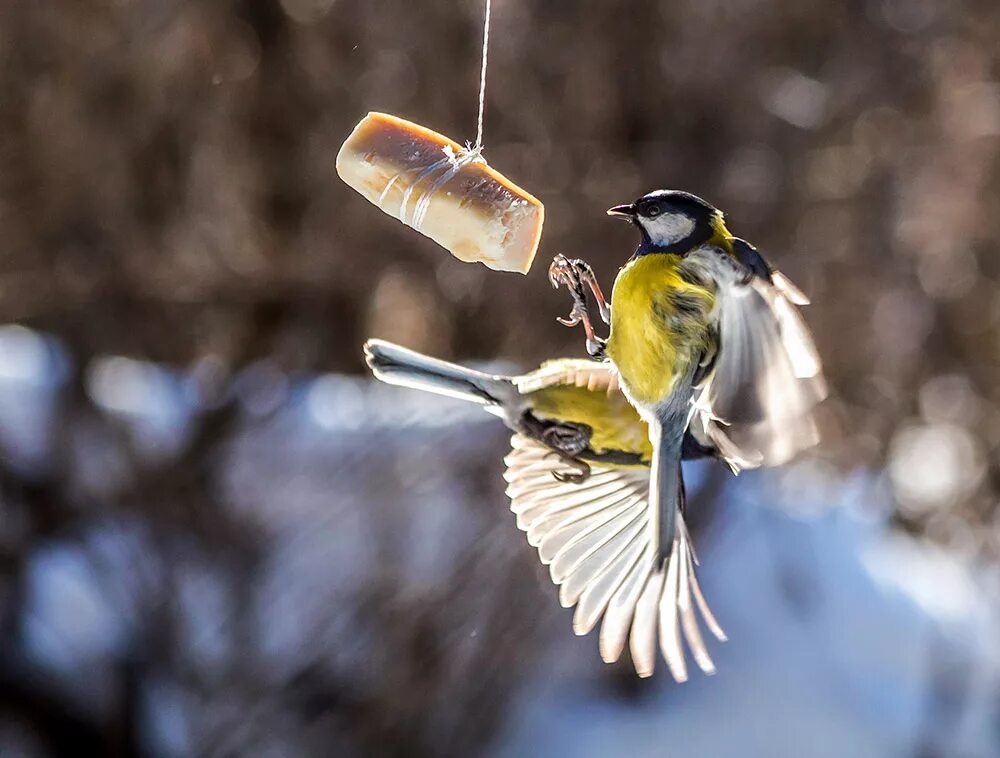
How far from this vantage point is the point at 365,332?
14.2 feet

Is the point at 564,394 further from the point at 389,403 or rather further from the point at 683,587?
the point at 389,403

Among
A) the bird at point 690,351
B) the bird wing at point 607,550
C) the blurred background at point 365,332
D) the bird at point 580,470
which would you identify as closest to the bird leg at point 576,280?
the bird at point 690,351

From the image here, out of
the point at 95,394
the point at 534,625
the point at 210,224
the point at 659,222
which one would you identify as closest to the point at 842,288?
the point at 534,625

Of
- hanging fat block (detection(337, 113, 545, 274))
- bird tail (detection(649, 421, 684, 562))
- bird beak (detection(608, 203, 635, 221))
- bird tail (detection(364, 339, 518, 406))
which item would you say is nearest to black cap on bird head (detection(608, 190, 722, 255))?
bird beak (detection(608, 203, 635, 221))

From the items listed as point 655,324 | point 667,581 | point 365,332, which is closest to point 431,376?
point 655,324

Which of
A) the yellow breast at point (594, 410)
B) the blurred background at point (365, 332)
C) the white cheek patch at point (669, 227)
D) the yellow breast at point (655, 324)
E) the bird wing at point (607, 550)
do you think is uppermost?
the white cheek patch at point (669, 227)

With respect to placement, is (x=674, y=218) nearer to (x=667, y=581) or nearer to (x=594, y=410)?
(x=594, y=410)

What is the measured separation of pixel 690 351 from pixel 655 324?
0.18ft

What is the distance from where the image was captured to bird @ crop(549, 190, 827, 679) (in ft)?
4.15

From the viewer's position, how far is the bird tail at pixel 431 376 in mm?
1624

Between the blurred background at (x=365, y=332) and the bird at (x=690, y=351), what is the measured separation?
2.55m

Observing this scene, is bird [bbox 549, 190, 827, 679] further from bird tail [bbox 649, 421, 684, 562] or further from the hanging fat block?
the hanging fat block

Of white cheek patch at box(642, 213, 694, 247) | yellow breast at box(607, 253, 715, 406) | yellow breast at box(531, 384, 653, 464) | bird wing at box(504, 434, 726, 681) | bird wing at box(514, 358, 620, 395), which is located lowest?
bird wing at box(504, 434, 726, 681)

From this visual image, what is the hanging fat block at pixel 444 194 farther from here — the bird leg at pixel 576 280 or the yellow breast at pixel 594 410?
the yellow breast at pixel 594 410
